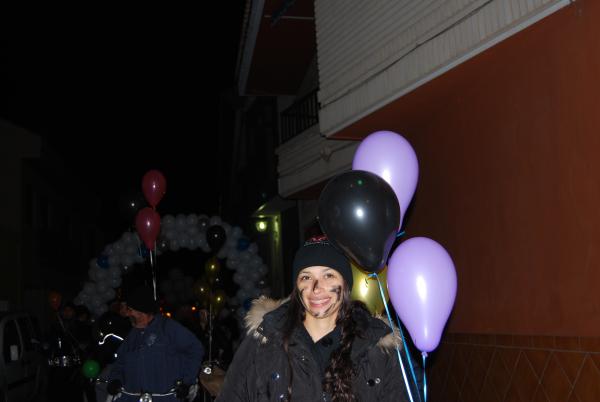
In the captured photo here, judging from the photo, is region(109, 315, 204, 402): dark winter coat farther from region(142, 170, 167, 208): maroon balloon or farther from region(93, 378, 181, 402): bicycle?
region(142, 170, 167, 208): maroon balloon

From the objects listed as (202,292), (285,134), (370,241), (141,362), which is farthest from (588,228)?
(285,134)

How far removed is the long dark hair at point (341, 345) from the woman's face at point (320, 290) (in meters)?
0.06

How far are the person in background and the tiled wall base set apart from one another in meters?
2.95

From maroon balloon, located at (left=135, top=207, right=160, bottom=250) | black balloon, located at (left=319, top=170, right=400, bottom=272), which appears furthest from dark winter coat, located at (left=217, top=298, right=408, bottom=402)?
maroon balloon, located at (left=135, top=207, right=160, bottom=250)

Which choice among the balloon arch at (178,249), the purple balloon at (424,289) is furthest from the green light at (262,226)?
the purple balloon at (424,289)

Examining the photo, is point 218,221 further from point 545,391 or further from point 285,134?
point 545,391

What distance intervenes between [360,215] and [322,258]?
1.03 ft

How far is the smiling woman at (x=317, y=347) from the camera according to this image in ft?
10.9

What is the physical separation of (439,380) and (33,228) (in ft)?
68.3

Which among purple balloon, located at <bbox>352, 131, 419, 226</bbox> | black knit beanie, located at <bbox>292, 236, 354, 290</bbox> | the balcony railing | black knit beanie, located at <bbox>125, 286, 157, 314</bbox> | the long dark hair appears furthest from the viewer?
the balcony railing

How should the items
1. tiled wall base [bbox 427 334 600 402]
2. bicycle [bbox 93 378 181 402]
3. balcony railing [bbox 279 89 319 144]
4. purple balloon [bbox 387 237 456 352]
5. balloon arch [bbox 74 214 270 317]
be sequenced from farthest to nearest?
1. balcony railing [bbox 279 89 319 144]
2. balloon arch [bbox 74 214 270 317]
3. bicycle [bbox 93 378 181 402]
4. tiled wall base [bbox 427 334 600 402]
5. purple balloon [bbox 387 237 456 352]

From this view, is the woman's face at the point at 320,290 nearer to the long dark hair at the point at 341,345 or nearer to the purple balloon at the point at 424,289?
the long dark hair at the point at 341,345

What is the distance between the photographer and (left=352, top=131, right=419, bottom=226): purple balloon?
15.0 feet

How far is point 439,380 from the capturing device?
7.98m
